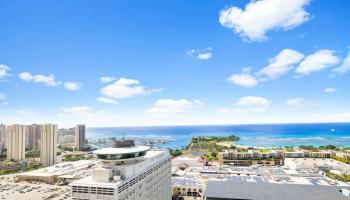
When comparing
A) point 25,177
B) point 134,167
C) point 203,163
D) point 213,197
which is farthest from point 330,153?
point 25,177

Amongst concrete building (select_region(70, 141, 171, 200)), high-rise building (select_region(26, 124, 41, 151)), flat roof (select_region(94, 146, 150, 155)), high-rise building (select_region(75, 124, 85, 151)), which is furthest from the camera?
high-rise building (select_region(75, 124, 85, 151))

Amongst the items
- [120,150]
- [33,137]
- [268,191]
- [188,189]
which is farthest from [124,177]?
[33,137]

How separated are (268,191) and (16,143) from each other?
9319 cm

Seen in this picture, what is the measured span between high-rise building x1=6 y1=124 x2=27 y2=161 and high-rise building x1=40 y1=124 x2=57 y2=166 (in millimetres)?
10471

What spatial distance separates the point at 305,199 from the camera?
36.7 m

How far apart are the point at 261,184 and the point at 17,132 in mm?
90591

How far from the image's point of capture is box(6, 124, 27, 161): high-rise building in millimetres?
103438

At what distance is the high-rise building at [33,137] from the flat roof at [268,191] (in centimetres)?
10828

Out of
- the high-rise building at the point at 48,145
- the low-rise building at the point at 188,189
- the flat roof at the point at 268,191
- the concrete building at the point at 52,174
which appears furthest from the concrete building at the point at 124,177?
the high-rise building at the point at 48,145

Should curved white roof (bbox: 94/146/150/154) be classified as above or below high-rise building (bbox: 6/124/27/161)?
above

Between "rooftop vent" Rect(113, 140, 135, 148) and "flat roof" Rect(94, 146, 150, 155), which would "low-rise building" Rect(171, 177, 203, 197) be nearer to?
"flat roof" Rect(94, 146, 150, 155)

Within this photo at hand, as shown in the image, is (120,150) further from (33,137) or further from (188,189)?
(33,137)

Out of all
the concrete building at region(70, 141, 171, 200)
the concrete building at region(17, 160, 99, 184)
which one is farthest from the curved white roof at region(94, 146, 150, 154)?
the concrete building at region(17, 160, 99, 184)

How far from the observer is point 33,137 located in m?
132
